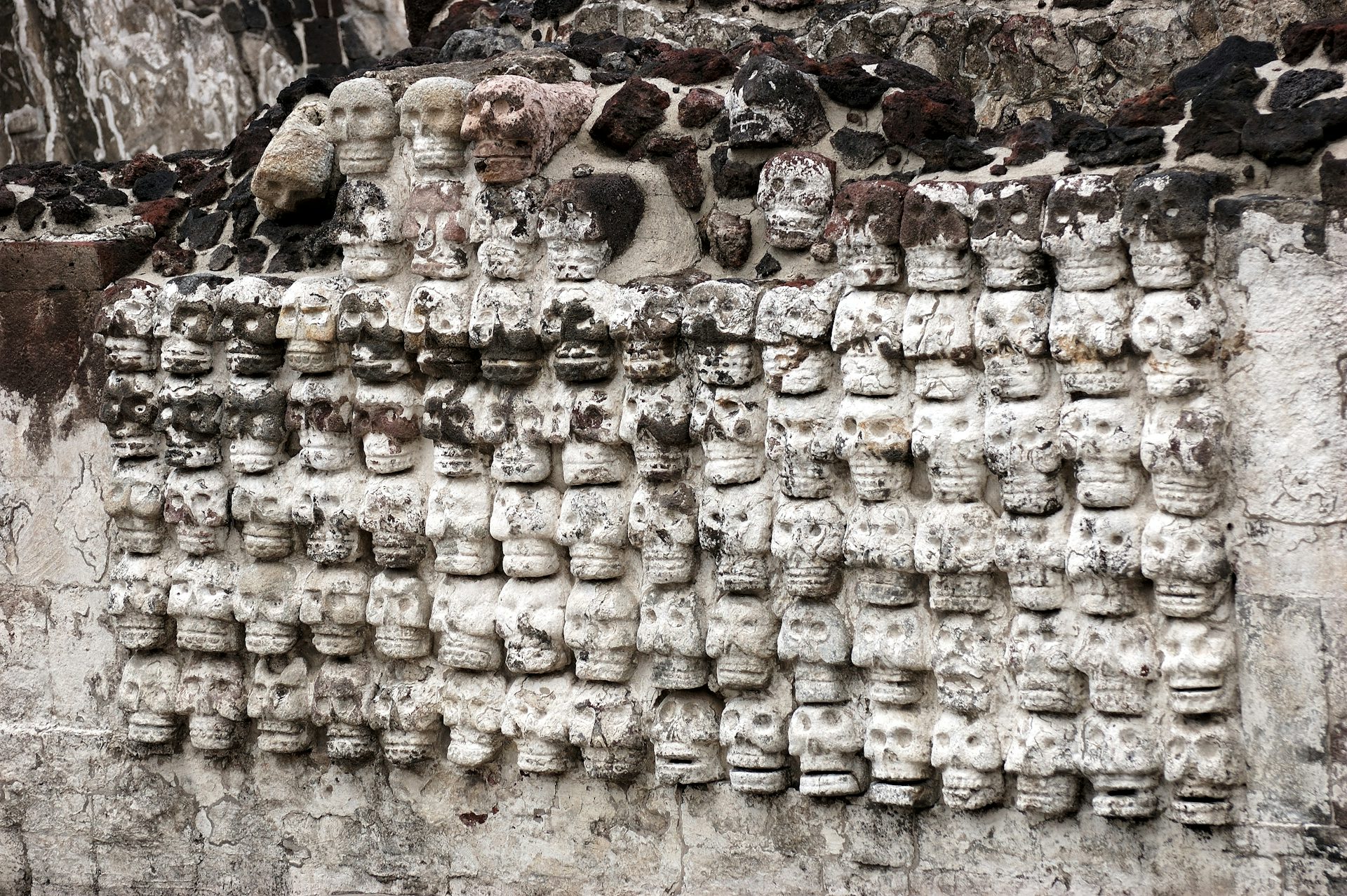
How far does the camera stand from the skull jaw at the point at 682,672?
4.83 m

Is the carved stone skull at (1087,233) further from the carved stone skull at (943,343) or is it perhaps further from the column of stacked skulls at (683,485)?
the carved stone skull at (943,343)

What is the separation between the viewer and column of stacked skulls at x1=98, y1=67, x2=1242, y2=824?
420 cm

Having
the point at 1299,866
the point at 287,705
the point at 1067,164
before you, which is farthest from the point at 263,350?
the point at 1299,866

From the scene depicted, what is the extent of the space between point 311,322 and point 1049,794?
2.64m

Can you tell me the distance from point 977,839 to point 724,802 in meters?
0.76

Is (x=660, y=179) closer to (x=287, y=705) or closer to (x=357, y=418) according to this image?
(x=357, y=418)

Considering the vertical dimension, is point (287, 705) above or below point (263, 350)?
below

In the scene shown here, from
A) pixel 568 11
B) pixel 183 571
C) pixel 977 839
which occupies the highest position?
pixel 568 11

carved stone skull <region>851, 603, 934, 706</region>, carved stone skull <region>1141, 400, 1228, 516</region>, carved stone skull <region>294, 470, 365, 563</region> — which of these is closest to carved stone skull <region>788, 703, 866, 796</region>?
carved stone skull <region>851, 603, 934, 706</region>

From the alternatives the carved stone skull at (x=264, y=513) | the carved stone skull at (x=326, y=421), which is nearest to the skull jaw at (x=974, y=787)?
the carved stone skull at (x=326, y=421)

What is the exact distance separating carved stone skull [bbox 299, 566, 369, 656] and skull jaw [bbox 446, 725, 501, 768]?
47 cm

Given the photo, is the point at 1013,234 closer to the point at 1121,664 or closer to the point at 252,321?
the point at 1121,664

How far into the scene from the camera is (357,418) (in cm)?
526

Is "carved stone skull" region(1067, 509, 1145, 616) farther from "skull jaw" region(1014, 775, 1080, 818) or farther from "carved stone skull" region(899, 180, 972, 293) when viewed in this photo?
"carved stone skull" region(899, 180, 972, 293)
